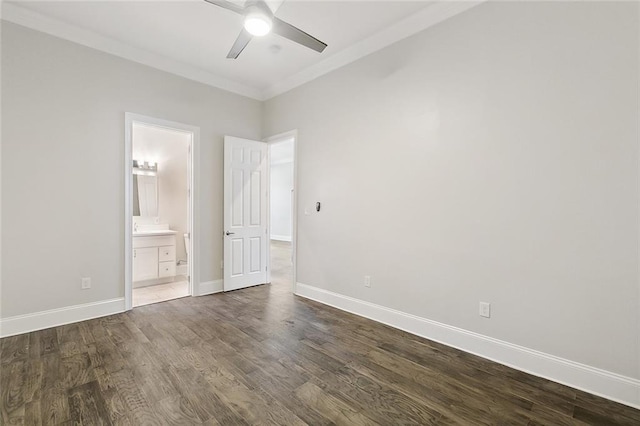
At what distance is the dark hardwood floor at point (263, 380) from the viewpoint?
1754 millimetres

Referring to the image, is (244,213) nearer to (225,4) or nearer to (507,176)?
(225,4)

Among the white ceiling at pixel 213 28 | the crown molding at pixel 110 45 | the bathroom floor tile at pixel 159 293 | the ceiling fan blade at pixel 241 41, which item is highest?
the white ceiling at pixel 213 28

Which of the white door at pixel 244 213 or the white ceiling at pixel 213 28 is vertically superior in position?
the white ceiling at pixel 213 28

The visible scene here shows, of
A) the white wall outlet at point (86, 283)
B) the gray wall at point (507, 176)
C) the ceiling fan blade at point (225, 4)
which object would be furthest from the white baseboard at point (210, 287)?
the ceiling fan blade at point (225, 4)

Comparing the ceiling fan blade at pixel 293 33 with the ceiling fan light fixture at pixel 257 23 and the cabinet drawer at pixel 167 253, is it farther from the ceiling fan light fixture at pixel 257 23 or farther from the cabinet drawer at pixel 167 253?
the cabinet drawer at pixel 167 253

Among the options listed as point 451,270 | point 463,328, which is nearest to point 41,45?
point 451,270

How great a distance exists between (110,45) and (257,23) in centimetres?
235

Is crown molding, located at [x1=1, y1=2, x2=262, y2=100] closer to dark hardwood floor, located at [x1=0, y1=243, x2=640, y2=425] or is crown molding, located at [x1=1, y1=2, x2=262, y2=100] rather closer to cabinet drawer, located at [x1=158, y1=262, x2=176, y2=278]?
cabinet drawer, located at [x1=158, y1=262, x2=176, y2=278]

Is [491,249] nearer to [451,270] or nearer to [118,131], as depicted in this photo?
[451,270]

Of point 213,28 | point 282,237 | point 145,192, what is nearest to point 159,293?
point 145,192

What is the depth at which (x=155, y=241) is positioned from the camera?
4773mm

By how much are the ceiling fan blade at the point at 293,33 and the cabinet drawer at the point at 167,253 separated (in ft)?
13.2

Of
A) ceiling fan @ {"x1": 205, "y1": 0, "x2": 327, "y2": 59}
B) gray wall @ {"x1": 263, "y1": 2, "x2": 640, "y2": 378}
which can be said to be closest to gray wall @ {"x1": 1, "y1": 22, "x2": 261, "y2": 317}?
ceiling fan @ {"x1": 205, "y1": 0, "x2": 327, "y2": 59}

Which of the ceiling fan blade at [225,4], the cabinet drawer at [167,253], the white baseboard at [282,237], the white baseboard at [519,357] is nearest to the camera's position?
the white baseboard at [519,357]
